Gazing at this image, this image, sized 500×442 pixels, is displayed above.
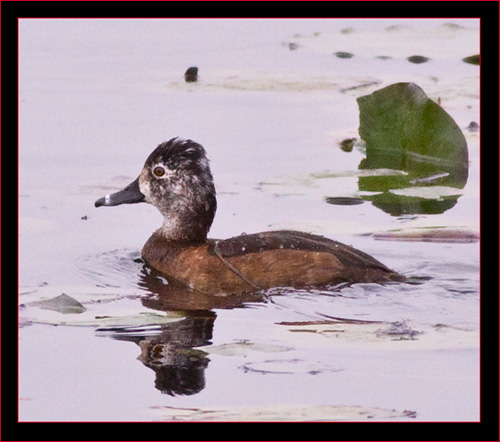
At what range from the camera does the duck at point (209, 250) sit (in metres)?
10.5

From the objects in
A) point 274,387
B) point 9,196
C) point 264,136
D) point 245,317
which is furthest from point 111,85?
point 274,387

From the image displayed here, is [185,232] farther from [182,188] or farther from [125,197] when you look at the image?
[125,197]

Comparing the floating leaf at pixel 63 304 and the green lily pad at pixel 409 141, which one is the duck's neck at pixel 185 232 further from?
the green lily pad at pixel 409 141

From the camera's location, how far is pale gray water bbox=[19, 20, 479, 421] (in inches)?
330

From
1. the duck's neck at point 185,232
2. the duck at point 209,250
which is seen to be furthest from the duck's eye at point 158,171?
the duck's neck at point 185,232

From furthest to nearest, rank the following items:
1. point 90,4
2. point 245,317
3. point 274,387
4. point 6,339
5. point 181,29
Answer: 1. point 181,29
2. point 90,4
3. point 245,317
4. point 6,339
5. point 274,387

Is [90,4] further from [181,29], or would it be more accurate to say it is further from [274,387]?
[181,29]

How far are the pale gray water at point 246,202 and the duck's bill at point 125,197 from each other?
1.25 feet

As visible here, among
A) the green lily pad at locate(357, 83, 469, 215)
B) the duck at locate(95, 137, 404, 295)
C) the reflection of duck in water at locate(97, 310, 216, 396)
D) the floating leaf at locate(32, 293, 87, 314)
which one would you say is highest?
the green lily pad at locate(357, 83, 469, 215)

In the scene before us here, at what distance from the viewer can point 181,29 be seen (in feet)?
65.6

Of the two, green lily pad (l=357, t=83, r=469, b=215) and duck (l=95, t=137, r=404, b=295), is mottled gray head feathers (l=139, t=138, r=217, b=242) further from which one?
green lily pad (l=357, t=83, r=469, b=215)

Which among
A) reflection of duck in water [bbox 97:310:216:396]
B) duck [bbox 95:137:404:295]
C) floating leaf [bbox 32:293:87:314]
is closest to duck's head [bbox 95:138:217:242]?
duck [bbox 95:137:404:295]

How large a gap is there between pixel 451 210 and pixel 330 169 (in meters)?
1.76

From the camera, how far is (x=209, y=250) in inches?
431
